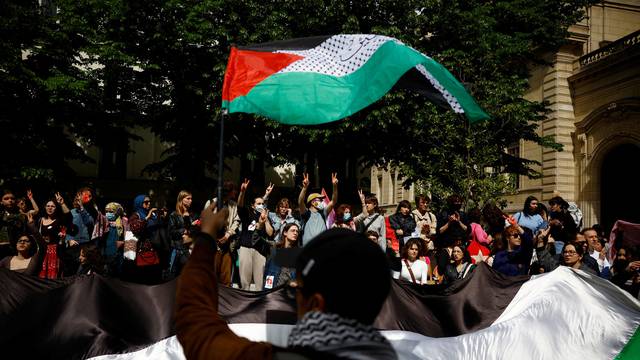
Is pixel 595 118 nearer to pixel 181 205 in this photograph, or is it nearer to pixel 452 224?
pixel 452 224

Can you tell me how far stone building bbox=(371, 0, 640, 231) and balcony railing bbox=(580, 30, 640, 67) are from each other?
4 centimetres

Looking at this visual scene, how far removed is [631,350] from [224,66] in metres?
15.2

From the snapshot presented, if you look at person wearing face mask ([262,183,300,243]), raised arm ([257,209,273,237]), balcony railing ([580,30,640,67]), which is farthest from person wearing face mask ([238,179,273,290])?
balcony railing ([580,30,640,67])

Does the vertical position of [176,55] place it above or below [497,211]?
above

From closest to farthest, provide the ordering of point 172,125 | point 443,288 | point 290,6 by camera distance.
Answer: point 443,288
point 290,6
point 172,125

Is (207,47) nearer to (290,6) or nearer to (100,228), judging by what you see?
(290,6)

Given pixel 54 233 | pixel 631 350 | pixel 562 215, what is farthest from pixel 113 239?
pixel 562 215

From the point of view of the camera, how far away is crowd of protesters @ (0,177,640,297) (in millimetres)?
7793

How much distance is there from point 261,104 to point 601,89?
23.8m

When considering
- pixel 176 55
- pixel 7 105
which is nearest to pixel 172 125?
pixel 176 55

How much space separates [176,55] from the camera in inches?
780

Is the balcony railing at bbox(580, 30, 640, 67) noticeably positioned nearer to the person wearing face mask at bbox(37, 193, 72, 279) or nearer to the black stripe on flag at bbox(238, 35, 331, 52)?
the black stripe on flag at bbox(238, 35, 331, 52)

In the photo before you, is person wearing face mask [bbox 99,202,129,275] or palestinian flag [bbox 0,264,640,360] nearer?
palestinian flag [bbox 0,264,640,360]

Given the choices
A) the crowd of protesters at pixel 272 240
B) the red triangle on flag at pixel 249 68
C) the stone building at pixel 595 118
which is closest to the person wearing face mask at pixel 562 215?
the crowd of protesters at pixel 272 240
